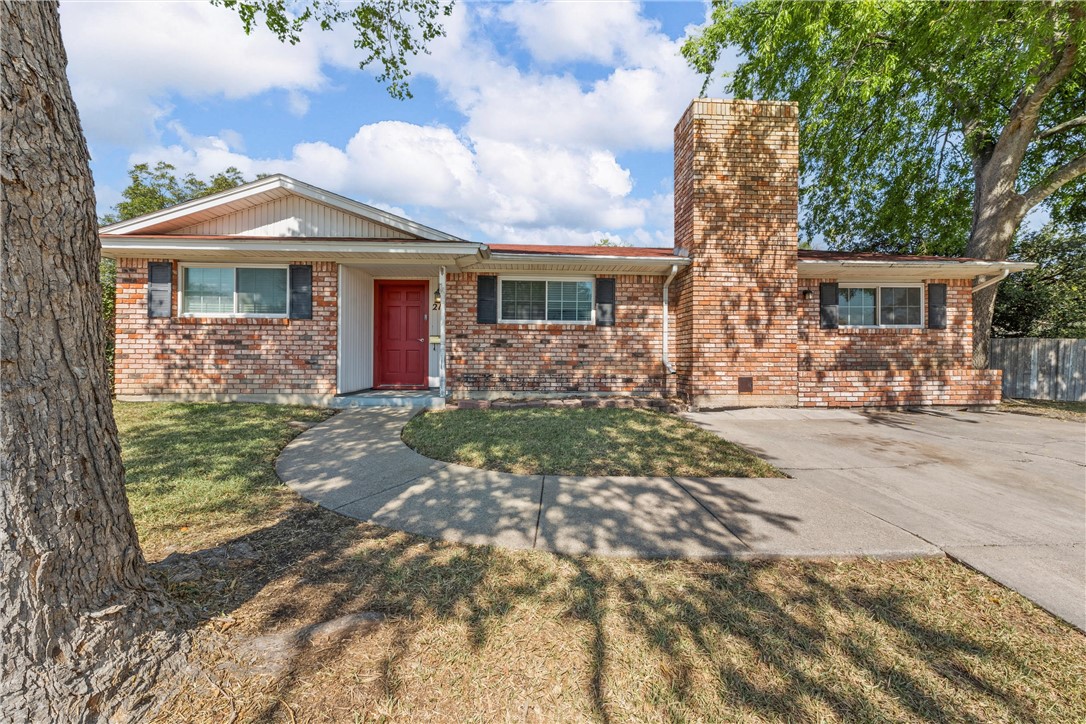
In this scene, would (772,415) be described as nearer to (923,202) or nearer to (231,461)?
(231,461)

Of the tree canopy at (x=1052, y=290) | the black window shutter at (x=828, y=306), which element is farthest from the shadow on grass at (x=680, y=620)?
the tree canopy at (x=1052, y=290)

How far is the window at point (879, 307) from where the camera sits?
923 cm

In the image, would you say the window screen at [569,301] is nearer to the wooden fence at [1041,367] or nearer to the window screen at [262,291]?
the window screen at [262,291]

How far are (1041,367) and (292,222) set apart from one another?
62.1 ft

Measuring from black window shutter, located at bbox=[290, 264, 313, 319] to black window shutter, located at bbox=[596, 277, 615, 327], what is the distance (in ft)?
17.9

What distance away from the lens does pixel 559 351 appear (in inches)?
338

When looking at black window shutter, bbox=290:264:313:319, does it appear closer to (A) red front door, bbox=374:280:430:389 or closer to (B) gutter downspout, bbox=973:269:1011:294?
(A) red front door, bbox=374:280:430:389

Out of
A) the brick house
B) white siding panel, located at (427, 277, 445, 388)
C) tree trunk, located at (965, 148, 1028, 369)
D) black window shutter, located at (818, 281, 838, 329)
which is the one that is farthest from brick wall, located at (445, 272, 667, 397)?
tree trunk, located at (965, 148, 1028, 369)

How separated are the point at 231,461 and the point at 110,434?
308 cm

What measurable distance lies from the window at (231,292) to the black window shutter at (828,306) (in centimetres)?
1075

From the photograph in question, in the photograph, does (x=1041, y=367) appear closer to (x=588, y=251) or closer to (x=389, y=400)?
(x=588, y=251)

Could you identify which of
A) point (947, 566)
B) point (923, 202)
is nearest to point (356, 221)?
point (947, 566)

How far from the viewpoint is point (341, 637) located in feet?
6.10

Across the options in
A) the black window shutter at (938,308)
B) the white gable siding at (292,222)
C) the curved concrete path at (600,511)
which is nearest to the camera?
the curved concrete path at (600,511)
